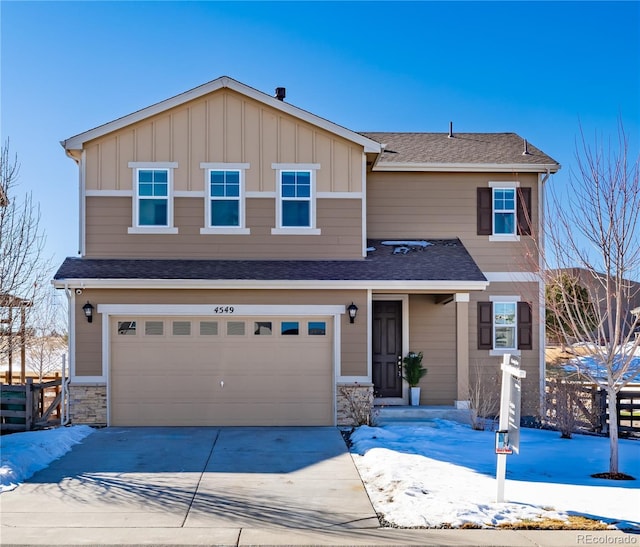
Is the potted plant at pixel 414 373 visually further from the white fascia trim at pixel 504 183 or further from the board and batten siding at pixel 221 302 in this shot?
the white fascia trim at pixel 504 183

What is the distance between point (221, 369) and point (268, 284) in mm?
2059

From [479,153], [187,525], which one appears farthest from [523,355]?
[187,525]

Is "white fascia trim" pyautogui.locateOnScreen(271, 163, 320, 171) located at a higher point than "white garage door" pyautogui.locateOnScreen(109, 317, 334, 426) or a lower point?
higher

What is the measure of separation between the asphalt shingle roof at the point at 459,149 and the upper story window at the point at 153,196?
5.07 meters

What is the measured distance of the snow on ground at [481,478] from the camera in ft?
25.8

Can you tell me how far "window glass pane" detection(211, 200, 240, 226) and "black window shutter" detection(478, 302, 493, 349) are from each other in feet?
20.2

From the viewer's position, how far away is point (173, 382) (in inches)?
567

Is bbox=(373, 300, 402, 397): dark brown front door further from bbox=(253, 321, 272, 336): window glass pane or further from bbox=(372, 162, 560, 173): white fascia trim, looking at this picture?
bbox=(372, 162, 560, 173): white fascia trim

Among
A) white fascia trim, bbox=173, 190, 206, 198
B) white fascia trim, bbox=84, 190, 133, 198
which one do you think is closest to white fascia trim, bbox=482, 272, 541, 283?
white fascia trim, bbox=173, 190, 206, 198

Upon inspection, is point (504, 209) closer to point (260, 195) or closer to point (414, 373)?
point (414, 373)

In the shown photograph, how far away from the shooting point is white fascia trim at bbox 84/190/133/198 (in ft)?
49.0

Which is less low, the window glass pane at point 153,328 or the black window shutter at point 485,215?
the black window shutter at point 485,215

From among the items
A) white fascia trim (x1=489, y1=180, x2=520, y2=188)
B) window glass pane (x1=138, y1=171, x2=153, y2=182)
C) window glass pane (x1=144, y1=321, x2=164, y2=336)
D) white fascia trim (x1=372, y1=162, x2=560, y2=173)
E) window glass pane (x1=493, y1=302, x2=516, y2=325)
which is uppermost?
white fascia trim (x1=372, y1=162, x2=560, y2=173)

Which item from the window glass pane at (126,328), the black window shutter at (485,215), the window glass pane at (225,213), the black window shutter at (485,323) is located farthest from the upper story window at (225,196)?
the black window shutter at (485,323)
